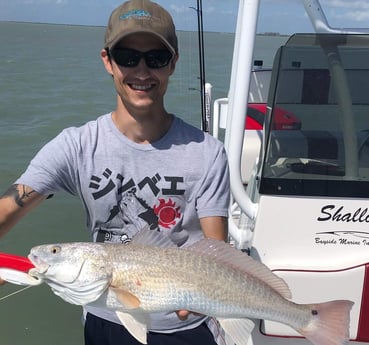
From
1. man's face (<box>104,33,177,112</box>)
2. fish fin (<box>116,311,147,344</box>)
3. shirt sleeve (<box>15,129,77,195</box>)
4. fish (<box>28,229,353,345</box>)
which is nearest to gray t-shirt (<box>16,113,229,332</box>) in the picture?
shirt sleeve (<box>15,129,77,195</box>)

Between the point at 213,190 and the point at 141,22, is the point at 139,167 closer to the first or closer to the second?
the point at 213,190

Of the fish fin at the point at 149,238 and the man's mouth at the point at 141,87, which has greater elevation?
the man's mouth at the point at 141,87

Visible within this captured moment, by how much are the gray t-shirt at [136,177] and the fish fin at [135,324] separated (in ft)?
1.16

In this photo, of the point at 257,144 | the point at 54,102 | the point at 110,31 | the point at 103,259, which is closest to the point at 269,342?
the point at 103,259

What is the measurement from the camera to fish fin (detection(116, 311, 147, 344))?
6.22ft

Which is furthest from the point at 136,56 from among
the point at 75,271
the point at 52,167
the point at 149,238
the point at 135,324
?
the point at 135,324

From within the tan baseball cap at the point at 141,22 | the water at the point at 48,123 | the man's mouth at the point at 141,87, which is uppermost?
the tan baseball cap at the point at 141,22

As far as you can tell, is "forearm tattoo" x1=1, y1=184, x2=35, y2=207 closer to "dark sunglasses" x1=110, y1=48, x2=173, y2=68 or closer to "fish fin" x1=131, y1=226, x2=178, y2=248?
"fish fin" x1=131, y1=226, x2=178, y2=248

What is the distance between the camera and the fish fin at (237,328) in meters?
2.04

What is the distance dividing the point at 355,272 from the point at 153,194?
1.01m

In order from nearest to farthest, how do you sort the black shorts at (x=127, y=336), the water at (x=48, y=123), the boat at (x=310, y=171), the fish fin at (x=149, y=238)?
the fish fin at (x=149, y=238), the black shorts at (x=127, y=336), the boat at (x=310, y=171), the water at (x=48, y=123)

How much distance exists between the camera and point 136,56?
6.93 ft

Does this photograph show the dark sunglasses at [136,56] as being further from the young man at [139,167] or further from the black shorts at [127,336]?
the black shorts at [127,336]

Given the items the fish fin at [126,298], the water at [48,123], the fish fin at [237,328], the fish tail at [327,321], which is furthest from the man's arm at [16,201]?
the water at [48,123]
